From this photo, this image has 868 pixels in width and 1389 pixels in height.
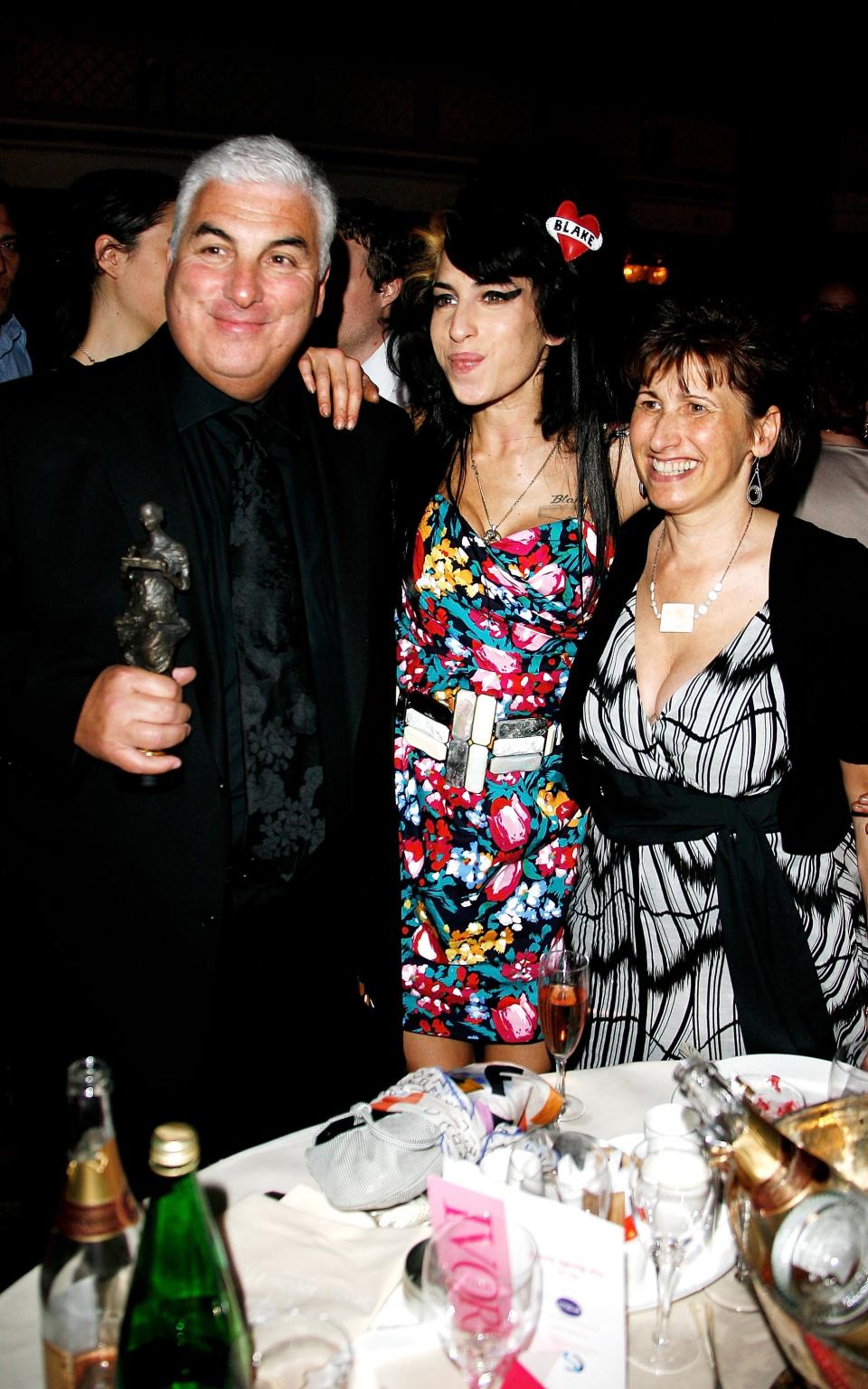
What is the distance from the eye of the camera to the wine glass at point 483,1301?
35.0 inches

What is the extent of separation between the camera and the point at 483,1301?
0.89 metres

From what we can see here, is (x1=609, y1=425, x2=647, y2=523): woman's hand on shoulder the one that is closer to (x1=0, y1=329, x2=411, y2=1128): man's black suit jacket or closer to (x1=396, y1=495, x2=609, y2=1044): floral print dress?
(x1=396, y1=495, x2=609, y2=1044): floral print dress

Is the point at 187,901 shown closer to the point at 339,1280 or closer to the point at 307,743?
the point at 307,743

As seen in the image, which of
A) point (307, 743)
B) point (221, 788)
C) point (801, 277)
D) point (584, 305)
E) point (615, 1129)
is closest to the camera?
point (615, 1129)

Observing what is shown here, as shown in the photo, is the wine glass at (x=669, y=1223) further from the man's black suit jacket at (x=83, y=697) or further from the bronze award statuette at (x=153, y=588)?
the man's black suit jacket at (x=83, y=697)

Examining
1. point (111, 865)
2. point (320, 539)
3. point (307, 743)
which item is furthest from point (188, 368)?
point (111, 865)

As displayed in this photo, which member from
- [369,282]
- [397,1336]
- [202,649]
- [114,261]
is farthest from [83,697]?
[369,282]

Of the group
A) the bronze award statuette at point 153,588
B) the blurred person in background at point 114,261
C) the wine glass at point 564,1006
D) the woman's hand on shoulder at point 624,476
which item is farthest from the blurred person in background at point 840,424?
the bronze award statuette at point 153,588

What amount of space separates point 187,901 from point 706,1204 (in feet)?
3.48

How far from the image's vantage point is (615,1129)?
1.33 metres

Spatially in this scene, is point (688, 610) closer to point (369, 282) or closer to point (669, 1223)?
point (669, 1223)

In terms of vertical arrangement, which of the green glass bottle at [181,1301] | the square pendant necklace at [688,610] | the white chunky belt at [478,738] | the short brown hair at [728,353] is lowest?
the green glass bottle at [181,1301]

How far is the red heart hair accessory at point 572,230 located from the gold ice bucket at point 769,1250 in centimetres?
159

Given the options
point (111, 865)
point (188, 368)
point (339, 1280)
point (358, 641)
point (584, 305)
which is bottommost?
point (339, 1280)
